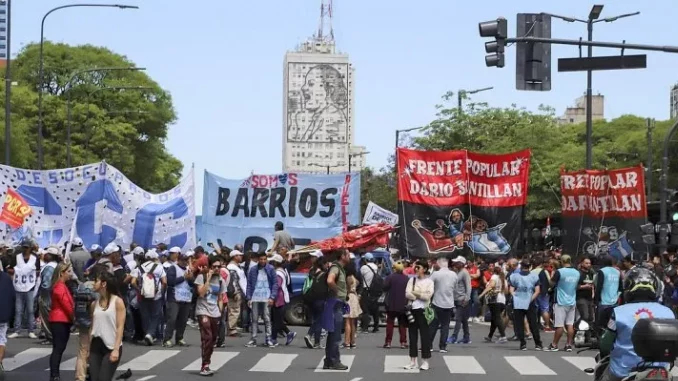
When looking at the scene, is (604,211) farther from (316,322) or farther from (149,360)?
(149,360)

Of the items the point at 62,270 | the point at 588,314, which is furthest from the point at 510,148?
the point at 62,270

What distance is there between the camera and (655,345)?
9.13m

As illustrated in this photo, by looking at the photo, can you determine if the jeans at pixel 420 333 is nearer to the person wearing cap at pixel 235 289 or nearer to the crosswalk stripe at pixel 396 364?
the crosswalk stripe at pixel 396 364

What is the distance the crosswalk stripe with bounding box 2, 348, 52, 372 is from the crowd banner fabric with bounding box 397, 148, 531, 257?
757cm

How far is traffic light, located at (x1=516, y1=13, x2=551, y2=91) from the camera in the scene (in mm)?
19984

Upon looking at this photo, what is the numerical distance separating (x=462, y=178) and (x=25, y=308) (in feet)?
28.3

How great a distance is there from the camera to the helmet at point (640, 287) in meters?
9.81

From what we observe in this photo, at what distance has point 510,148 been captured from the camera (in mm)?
63875

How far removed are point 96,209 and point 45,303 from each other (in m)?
8.05

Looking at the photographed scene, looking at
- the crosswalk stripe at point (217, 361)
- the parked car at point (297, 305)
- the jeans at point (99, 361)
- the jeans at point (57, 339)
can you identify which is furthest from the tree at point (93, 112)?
the jeans at point (99, 361)

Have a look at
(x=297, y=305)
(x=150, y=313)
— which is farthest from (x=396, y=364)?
(x=297, y=305)

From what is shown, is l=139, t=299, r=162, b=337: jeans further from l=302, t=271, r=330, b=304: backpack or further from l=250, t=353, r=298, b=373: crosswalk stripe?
l=302, t=271, r=330, b=304: backpack

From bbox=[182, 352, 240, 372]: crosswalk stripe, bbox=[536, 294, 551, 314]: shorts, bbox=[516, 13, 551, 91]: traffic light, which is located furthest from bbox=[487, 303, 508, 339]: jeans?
bbox=[516, 13, 551, 91]: traffic light

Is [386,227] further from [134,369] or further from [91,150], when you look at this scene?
[91,150]
